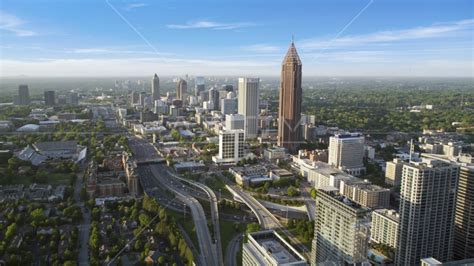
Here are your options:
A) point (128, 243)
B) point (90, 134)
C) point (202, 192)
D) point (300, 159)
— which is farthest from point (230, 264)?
point (90, 134)

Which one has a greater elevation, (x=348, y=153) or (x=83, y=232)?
(x=348, y=153)

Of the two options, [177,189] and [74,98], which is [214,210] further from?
[74,98]

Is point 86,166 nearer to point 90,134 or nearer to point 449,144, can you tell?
point 90,134

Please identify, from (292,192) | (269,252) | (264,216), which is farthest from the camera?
(292,192)

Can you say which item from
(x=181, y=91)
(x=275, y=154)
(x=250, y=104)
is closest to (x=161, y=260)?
(x=275, y=154)

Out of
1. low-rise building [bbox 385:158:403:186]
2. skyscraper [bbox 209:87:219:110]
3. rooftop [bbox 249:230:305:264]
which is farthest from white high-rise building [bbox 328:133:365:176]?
skyscraper [bbox 209:87:219:110]
